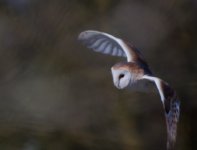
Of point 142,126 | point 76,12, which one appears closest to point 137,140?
point 142,126

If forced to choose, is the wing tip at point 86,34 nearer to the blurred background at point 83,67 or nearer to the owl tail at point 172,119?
the blurred background at point 83,67

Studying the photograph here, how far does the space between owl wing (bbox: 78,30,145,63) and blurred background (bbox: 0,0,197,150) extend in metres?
0.02

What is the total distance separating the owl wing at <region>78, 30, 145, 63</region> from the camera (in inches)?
29.5

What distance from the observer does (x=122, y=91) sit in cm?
76

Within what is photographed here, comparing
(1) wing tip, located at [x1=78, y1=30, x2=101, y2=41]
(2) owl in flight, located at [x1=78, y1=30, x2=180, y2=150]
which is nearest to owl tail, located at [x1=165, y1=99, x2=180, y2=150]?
(2) owl in flight, located at [x1=78, y1=30, x2=180, y2=150]

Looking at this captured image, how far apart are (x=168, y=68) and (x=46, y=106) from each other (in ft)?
0.66

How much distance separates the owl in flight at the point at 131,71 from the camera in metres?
0.72

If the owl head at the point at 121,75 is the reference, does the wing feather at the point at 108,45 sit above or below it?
above

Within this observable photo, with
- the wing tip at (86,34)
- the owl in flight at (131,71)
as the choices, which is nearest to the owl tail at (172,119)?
the owl in flight at (131,71)

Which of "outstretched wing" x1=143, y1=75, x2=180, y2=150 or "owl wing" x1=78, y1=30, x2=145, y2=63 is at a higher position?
"owl wing" x1=78, y1=30, x2=145, y2=63

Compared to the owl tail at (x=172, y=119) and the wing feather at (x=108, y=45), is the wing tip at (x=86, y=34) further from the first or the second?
the owl tail at (x=172, y=119)

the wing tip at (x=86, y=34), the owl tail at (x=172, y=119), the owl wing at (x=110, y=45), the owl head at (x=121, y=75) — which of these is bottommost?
the owl tail at (x=172, y=119)

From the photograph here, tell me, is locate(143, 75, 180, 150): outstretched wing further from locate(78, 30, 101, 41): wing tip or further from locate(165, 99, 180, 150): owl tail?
locate(78, 30, 101, 41): wing tip

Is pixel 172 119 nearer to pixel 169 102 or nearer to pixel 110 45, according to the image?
pixel 169 102
